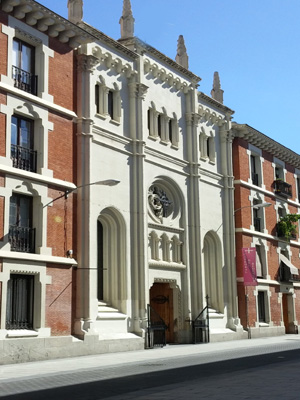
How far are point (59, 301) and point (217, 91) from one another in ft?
72.7

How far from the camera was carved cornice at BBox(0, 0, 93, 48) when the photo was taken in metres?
25.1

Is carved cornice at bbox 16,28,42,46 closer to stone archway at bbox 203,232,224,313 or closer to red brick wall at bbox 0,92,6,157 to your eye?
red brick wall at bbox 0,92,6,157

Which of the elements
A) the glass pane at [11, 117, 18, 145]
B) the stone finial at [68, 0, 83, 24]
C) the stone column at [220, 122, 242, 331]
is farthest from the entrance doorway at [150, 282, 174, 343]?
the stone finial at [68, 0, 83, 24]

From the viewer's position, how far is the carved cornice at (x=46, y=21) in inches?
987

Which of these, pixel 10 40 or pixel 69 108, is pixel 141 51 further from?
pixel 10 40

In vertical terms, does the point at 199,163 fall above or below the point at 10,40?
below

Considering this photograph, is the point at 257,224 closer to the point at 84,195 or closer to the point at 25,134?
the point at 84,195

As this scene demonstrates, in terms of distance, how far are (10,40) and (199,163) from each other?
1538cm

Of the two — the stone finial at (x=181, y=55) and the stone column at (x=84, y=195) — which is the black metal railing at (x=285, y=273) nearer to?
the stone finial at (x=181, y=55)

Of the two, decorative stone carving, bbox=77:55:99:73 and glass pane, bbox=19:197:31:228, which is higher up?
decorative stone carving, bbox=77:55:99:73

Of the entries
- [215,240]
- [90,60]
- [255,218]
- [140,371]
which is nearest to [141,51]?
[90,60]

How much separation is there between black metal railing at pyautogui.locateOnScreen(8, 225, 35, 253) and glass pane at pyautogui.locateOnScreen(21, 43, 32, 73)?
6954mm

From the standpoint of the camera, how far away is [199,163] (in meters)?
36.7

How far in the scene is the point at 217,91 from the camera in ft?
138
